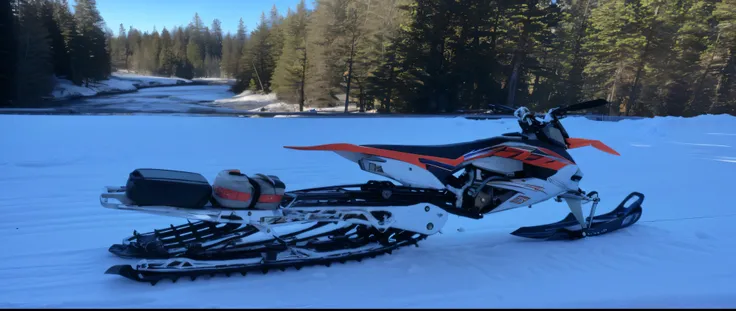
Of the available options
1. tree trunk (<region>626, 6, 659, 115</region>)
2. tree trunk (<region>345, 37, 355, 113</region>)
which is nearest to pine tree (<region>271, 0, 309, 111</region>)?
tree trunk (<region>345, 37, 355, 113</region>)

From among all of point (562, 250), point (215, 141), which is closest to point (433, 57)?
point (215, 141)

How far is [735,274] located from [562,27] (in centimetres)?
2774

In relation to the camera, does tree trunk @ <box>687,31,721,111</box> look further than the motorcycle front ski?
Yes

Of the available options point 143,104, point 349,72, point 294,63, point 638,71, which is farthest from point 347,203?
point 638,71

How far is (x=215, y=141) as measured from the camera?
8.60 meters

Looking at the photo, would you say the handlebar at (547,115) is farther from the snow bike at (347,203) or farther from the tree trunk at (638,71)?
the tree trunk at (638,71)

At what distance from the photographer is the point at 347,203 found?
3320mm

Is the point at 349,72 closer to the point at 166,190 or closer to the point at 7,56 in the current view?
the point at 7,56

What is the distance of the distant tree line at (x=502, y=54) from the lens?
74.9ft

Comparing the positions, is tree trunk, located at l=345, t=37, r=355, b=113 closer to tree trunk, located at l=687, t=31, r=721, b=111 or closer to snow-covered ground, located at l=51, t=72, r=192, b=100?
snow-covered ground, located at l=51, t=72, r=192, b=100

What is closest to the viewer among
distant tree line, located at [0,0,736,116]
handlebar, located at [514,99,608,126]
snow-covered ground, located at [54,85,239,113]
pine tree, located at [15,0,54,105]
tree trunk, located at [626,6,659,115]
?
handlebar, located at [514,99,608,126]

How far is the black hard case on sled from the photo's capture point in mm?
2717

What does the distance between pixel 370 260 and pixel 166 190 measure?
1.56 metres

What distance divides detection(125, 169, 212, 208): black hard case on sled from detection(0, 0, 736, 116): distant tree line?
20.7 m
